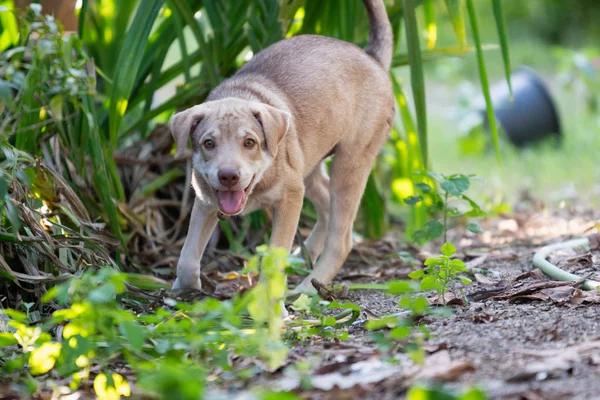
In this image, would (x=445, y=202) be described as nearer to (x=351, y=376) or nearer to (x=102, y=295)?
(x=351, y=376)

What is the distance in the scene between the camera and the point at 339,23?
437 centimetres

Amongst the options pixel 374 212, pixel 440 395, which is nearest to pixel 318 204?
pixel 374 212

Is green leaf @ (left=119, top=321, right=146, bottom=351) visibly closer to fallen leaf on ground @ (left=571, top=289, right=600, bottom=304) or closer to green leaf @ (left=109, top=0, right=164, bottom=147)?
fallen leaf on ground @ (left=571, top=289, right=600, bottom=304)

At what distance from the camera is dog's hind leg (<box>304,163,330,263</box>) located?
13.8 feet

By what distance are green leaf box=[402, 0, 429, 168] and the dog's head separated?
0.73m

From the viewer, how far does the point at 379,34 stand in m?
4.11

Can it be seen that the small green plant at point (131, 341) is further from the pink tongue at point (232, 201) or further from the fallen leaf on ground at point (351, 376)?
the pink tongue at point (232, 201)

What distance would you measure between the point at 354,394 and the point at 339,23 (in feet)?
9.02

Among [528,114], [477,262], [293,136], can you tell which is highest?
[293,136]

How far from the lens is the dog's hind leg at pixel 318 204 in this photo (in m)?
4.21

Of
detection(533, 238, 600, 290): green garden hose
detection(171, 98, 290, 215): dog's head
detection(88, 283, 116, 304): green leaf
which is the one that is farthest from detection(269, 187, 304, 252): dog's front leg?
detection(88, 283, 116, 304): green leaf

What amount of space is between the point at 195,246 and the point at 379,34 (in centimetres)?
139

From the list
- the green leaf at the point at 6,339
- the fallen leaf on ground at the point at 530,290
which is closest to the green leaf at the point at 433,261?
the fallen leaf on ground at the point at 530,290

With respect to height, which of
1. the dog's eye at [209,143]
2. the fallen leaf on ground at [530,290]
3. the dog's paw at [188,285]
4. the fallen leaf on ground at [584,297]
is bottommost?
the fallen leaf on ground at [530,290]
